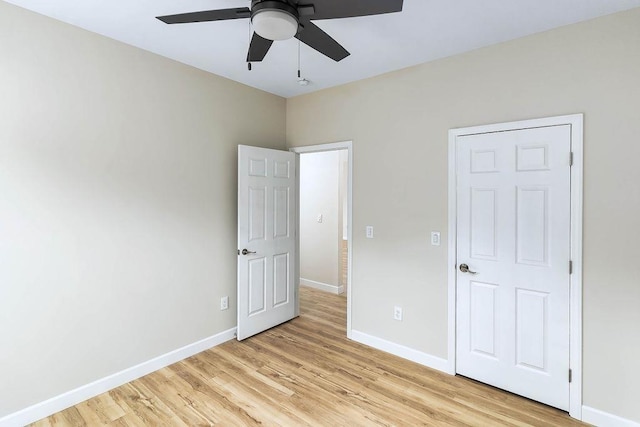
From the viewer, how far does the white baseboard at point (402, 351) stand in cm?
279

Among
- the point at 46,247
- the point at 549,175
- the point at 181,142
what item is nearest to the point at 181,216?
the point at 181,142

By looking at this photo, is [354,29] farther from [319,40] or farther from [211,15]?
[211,15]

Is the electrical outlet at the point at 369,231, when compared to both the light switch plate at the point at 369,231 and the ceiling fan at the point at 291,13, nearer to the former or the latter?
the light switch plate at the point at 369,231

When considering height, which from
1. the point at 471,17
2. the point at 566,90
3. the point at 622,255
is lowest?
the point at 622,255

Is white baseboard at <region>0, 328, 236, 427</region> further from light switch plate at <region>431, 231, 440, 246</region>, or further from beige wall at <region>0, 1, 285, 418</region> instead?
light switch plate at <region>431, 231, 440, 246</region>

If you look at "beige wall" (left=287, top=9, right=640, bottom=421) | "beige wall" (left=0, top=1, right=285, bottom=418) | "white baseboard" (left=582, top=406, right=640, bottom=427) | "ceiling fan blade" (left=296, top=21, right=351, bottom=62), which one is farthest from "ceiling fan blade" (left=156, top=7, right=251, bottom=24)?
"white baseboard" (left=582, top=406, right=640, bottom=427)

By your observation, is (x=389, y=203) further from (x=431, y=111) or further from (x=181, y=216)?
(x=181, y=216)

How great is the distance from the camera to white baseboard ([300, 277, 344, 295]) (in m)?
5.00

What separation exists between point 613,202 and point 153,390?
3.52 meters

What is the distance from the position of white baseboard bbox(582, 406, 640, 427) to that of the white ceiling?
260 centimetres

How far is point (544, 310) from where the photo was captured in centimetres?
232

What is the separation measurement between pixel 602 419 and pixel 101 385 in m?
3.53

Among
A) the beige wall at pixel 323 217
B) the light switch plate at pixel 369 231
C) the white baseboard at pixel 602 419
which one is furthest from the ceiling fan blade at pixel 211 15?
the beige wall at pixel 323 217

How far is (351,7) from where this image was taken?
149 centimetres
